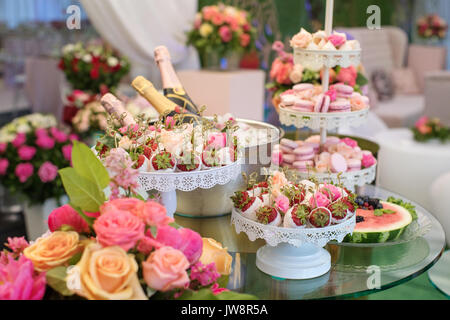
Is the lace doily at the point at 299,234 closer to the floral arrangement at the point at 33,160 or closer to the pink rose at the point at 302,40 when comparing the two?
the pink rose at the point at 302,40

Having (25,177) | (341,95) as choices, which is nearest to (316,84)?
(341,95)

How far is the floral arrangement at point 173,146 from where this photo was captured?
1045 millimetres

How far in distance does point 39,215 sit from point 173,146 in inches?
68.5

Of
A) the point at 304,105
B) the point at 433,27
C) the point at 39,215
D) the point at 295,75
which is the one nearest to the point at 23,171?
the point at 39,215

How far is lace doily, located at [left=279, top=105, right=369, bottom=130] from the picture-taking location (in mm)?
1413

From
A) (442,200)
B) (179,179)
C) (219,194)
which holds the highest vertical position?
(179,179)

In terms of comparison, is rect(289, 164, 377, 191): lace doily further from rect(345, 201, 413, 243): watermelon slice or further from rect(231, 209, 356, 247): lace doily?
rect(231, 209, 356, 247): lace doily

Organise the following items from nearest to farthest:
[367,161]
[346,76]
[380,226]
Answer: [380,226]
[367,161]
[346,76]

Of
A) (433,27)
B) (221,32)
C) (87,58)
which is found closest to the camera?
(87,58)

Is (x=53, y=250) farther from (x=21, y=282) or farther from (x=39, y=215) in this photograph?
(x=39, y=215)

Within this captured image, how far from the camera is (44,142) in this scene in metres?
2.56

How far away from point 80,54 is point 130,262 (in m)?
2.70

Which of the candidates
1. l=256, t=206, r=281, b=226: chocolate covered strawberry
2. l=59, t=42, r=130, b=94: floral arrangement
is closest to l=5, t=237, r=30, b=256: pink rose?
l=256, t=206, r=281, b=226: chocolate covered strawberry
